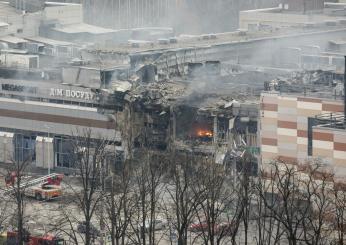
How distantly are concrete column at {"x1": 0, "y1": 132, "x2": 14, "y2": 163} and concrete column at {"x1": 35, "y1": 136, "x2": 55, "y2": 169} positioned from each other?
686 mm

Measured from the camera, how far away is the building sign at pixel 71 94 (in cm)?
3142

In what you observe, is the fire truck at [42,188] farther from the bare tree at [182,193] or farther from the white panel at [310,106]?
the white panel at [310,106]

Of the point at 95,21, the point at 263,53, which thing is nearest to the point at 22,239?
the point at 263,53

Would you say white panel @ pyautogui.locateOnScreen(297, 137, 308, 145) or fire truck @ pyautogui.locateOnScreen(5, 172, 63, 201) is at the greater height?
white panel @ pyautogui.locateOnScreen(297, 137, 308, 145)

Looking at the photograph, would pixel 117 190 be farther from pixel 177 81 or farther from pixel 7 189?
pixel 177 81

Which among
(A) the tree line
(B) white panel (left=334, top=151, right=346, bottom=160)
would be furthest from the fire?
(B) white panel (left=334, top=151, right=346, bottom=160)

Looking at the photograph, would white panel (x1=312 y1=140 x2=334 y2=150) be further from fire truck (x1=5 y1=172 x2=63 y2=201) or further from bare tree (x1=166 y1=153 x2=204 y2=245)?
fire truck (x1=5 y1=172 x2=63 y2=201)

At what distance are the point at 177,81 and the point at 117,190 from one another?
7.33 meters

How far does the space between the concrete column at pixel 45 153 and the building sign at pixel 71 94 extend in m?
1.08

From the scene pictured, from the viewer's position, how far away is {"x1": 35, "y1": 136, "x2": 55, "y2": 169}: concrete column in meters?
31.7

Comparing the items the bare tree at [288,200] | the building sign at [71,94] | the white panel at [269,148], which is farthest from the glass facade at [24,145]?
the bare tree at [288,200]

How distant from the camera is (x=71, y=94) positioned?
3167cm

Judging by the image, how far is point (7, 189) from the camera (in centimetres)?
2716

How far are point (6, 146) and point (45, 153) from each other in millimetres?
1310
